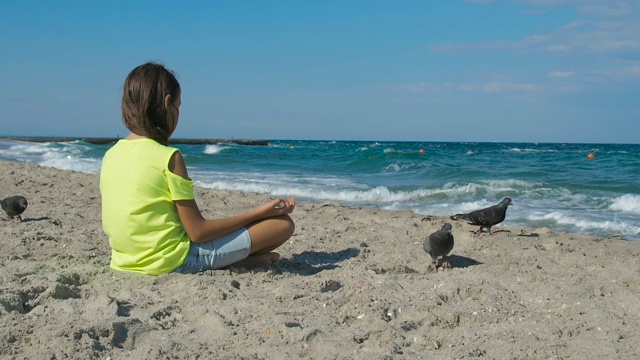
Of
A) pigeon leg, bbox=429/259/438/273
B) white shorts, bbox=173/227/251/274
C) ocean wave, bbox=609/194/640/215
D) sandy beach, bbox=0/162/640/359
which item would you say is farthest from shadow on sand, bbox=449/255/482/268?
ocean wave, bbox=609/194/640/215

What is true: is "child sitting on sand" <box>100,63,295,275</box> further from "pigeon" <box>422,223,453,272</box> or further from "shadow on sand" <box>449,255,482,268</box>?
"shadow on sand" <box>449,255,482,268</box>

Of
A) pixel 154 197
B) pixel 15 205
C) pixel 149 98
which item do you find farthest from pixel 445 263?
pixel 15 205

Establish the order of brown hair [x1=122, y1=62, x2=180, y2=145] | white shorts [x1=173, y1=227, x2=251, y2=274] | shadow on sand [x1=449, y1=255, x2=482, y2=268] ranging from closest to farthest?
1. brown hair [x1=122, y1=62, x2=180, y2=145]
2. white shorts [x1=173, y1=227, x2=251, y2=274]
3. shadow on sand [x1=449, y1=255, x2=482, y2=268]

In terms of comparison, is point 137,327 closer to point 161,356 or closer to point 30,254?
point 161,356

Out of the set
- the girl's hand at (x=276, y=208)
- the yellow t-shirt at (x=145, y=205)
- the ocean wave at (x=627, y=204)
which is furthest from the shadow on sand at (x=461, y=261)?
the ocean wave at (x=627, y=204)

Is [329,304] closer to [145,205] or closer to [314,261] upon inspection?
[145,205]

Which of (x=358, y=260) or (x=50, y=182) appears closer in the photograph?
(x=358, y=260)

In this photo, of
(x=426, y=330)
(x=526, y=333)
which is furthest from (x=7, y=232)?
(x=526, y=333)

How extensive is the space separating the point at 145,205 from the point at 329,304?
1.21 m

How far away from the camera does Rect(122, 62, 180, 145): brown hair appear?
140 inches

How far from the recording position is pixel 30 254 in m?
4.49

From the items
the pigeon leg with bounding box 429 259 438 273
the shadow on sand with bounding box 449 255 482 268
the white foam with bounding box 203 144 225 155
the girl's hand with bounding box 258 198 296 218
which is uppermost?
the girl's hand with bounding box 258 198 296 218

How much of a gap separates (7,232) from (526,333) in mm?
4333

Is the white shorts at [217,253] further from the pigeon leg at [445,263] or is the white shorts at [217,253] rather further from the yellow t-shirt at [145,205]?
the pigeon leg at [445,263]
